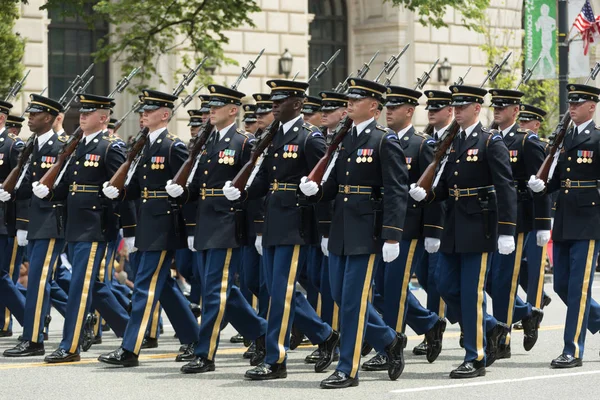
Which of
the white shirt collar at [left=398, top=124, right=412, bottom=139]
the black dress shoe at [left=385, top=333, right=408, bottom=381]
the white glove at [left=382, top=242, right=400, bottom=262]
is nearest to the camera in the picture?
the white glove at [left=382, top=242, right=400, bottom=262]

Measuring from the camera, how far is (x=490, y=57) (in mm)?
28594

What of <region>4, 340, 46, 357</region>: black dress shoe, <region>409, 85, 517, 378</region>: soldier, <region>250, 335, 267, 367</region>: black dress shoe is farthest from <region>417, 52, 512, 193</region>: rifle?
<region>4, 340, 46, 357</region>: black dress shoe

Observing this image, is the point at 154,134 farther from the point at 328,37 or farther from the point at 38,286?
the point at 328,37

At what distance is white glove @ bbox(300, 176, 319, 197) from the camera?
10.2 metres

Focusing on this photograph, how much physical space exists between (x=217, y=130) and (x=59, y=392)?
2.42 metres

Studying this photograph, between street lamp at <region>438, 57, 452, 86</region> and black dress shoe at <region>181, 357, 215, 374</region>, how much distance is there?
59.1 feet

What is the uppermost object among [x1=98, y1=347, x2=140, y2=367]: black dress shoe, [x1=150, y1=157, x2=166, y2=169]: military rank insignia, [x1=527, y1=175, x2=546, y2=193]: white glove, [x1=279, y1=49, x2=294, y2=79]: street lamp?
[x1=279, y1=49, x2=294, y2=79]: street lamp

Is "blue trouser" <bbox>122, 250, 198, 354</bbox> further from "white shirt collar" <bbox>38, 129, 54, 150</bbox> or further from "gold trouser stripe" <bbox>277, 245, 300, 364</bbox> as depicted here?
"white shirt collar" <bbox>38, 129, 54, 150</bbox>

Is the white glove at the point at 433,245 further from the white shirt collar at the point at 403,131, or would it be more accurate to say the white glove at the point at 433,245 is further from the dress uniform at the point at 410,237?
the white shirt collar at the point at 403,131

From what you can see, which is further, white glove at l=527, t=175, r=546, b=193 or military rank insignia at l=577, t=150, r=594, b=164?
white glove at l=527, t=175, r=546, b=193

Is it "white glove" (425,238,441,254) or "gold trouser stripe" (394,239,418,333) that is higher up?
"white glove" (425,238,441,254)

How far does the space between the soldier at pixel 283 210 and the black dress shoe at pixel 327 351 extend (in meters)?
0.48

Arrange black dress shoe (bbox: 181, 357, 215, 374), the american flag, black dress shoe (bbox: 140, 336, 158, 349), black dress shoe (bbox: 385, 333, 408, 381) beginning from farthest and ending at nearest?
the american flag, black dress shoe (bbox: 140, 336, 158, 349), black dress shoe (bbox: 181, 357, 215, 374), black dress shoe (bbox: 385, 333, 408, 381)

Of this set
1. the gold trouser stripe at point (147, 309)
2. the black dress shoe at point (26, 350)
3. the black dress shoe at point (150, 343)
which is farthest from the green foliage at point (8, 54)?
the gold trouser stripe at point (147, 309)
